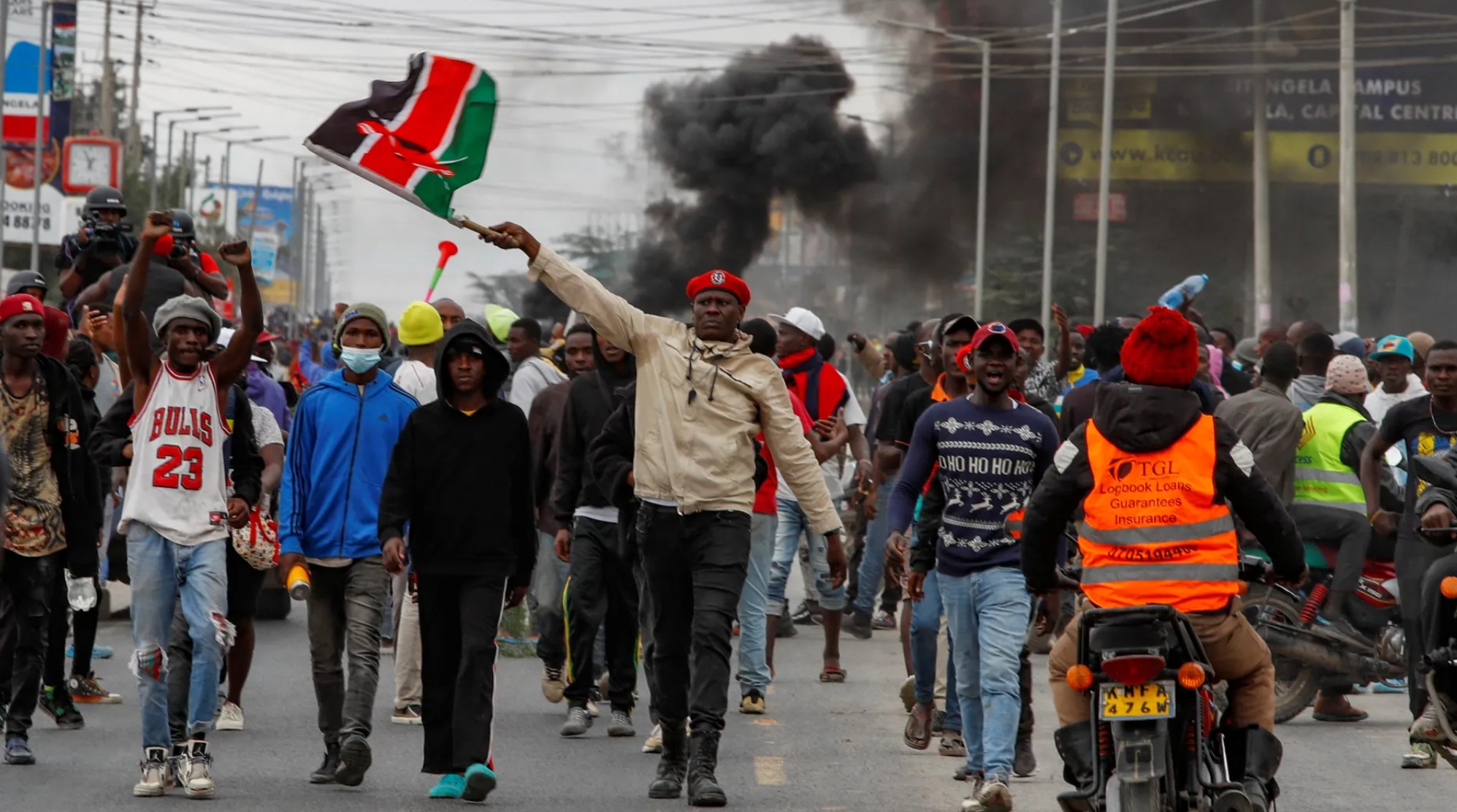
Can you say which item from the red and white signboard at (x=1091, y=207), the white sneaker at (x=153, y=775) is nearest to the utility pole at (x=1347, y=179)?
the red and white signboard at (x=1091, y=207)

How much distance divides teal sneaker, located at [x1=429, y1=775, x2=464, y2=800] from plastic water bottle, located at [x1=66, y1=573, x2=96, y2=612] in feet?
6.49

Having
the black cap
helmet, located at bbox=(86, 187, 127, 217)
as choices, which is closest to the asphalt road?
the black cap

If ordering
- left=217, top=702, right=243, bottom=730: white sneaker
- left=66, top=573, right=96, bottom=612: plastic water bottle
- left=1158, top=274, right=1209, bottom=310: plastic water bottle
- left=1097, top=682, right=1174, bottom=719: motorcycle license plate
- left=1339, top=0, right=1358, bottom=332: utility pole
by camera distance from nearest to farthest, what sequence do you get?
1. left=1097, top=682, right=1174, bottom=719: motorcycle license plate
2. left=66, top=573, right=96, bottom=612: plastic water bottle
3. left=217, top=702, right=243, bottom=730: white sneaker
4. left=1158, top=274, right=1209, bottom=310: plastic water bottle
5. left=1339, top=0, right=1358, bottom=332: utility pole

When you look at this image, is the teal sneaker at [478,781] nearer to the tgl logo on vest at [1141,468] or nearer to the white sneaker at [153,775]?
the white sneaker at [153,775]

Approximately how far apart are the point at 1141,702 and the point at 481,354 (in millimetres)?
3111

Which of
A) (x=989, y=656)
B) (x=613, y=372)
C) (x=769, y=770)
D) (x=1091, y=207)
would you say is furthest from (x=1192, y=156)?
(x=989, y=656)

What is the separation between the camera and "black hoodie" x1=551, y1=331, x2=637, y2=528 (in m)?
9.57

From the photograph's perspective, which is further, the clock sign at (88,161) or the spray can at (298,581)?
the clock sign at (88,161)

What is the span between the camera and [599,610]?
31.6 ft

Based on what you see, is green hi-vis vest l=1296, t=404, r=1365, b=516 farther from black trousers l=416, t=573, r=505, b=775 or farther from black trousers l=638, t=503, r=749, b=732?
black trousers l=416, t=573, r=505, b=775

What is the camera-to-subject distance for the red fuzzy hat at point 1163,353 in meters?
5.99

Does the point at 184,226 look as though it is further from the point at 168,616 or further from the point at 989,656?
the point at 989,656

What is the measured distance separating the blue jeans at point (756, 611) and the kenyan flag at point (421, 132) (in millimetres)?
2449

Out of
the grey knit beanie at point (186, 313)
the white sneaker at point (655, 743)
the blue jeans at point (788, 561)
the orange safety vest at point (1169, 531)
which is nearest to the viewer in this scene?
the orange safety vest at point (1169, 531)
